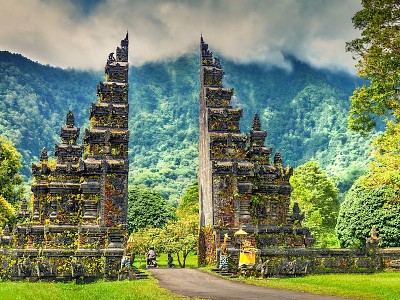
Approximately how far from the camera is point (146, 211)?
53.8 metres

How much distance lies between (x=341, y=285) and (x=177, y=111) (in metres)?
137

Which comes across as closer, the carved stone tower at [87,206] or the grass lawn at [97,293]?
the grass lawn at [97,293]

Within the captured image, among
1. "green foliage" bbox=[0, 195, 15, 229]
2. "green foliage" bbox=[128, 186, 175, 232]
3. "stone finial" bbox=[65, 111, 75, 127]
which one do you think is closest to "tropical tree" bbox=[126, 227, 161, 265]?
"green foliage" bbox=[0, 195, 15, 229]

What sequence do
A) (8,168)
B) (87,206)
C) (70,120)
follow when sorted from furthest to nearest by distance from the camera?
(8,168) < (70,120) < (87,206)

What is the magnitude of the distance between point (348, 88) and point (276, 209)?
6042 inches

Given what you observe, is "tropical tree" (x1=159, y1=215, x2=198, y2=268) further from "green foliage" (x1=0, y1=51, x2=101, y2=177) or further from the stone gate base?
"green foliage" (x1=0, y1=51, x2=101, y2=177)

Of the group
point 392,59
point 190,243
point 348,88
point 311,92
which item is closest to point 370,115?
point 392,59

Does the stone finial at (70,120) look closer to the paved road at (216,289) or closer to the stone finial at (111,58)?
the stone finial at (111,58)

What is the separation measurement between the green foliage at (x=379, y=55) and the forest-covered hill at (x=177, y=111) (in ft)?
236

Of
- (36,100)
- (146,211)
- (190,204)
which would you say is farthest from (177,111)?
(146,211)

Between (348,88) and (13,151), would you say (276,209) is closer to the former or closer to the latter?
(13,151)

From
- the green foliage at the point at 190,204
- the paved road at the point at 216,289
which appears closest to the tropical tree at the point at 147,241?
the paved road at the point at 216,289

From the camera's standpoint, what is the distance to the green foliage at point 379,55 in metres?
21.5

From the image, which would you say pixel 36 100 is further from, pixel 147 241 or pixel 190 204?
pixel 147 241
